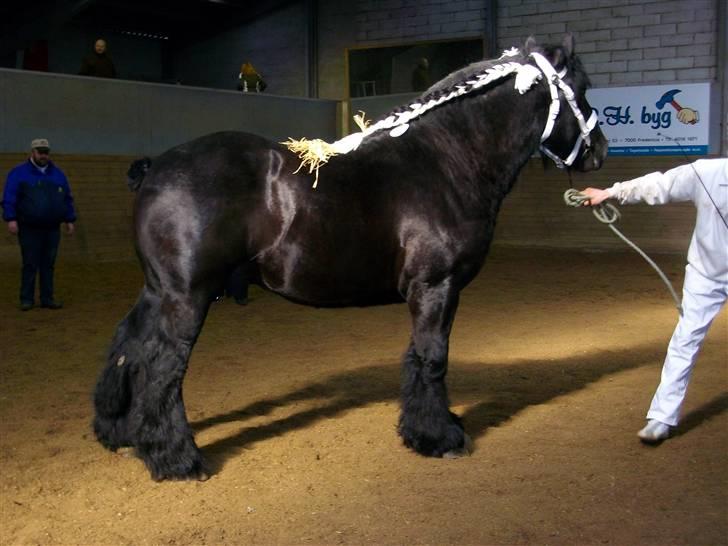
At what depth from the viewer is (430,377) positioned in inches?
174

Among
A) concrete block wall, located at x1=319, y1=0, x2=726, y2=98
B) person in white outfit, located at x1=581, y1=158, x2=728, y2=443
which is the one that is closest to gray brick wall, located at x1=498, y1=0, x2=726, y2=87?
concrete block wall, located at x1=319, y1=0, x2=726, y2=98

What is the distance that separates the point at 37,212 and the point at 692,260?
712 centimetres

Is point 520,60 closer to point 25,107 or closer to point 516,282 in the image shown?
point 516,282

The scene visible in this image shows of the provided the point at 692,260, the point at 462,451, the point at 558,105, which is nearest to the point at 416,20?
the point at 558,105

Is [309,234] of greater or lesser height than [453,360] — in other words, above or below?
above

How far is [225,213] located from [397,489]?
157 centimetres

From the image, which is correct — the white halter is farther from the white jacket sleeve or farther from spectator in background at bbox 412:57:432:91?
spectator in background at bbox 412:57:432:91

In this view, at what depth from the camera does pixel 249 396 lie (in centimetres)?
569

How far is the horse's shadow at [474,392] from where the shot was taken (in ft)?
16.2

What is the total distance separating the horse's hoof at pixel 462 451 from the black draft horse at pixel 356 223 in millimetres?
15

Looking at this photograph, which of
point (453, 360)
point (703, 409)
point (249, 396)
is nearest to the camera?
point (703, 409)

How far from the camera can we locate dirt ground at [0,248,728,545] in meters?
3.53

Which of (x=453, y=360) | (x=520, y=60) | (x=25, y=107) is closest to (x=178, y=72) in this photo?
(x=25, y=107)

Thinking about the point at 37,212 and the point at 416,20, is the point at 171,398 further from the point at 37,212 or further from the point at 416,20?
the point at 416,20
